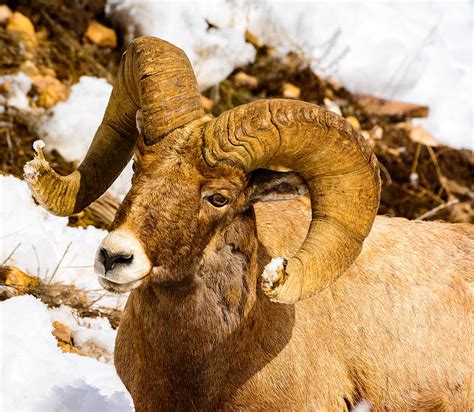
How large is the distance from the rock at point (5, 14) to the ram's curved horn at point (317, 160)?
26.2ft

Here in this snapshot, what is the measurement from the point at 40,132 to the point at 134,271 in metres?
6.74

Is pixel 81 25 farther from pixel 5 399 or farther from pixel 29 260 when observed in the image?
pixel 5 399

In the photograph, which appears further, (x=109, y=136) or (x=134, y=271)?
(x=109, y=136)

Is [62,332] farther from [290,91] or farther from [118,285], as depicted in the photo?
[290,91]

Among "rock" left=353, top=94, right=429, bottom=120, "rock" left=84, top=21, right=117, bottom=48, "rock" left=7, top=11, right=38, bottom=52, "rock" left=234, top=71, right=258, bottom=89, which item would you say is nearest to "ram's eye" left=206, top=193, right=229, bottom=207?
"rock" left=7, top=11, right=38, bottom=52

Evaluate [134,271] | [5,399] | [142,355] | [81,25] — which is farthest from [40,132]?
[134,271]

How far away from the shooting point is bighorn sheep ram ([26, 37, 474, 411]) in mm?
5742

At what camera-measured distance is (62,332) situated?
8.68 meters

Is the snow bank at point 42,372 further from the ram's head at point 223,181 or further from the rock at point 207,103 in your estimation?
the rock at point 207,103

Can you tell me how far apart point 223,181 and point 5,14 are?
8228 millimetres

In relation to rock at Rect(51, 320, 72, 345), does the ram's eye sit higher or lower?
higher

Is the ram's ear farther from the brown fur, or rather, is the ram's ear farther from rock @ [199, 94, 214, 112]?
rock @ [199, 94, 214, 112]

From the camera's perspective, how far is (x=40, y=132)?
1189 centimetres

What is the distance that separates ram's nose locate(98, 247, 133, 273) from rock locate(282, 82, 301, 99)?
927cm
